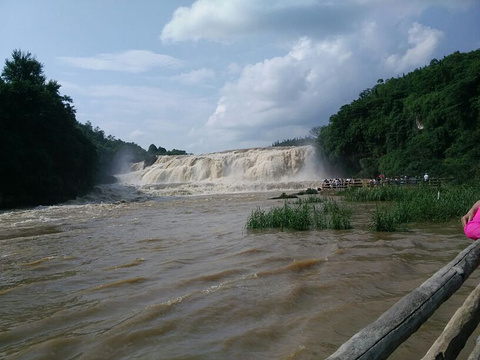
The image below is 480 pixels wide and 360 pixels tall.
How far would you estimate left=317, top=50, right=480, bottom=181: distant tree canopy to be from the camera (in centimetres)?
3556

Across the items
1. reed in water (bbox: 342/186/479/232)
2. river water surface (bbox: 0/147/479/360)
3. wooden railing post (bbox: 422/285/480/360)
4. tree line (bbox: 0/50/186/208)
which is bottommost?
river water surface (bbox: 0/147/479/360)

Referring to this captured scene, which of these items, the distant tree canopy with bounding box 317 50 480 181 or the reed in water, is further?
the distant tree canopy with bounding box 317 50 480 181

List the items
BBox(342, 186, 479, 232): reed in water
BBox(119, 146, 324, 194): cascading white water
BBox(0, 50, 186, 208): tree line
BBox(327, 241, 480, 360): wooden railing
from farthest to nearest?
BBox(119, 146, 324, 194): cascading white water, BBox(0, 50, 186, 208): tree line, BBox(342, 186, 479, 232): reed in water, BBox(327, 241, 480, 360): wooden railing

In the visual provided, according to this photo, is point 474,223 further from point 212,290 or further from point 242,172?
point 242,172

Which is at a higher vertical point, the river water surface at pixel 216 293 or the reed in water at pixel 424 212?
the reed in water at pixel 424 212

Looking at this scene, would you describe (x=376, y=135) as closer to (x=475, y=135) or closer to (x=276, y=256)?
(x=475, y=135)

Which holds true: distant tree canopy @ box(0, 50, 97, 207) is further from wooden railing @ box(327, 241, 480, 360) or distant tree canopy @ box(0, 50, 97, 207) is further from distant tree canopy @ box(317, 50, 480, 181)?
wooden railing @ box(327, 241, 480, 360)

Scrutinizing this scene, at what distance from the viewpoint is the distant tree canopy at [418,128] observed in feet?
117

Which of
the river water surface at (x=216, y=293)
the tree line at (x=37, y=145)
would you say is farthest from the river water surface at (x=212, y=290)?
the tree line at (x=37, y=145)

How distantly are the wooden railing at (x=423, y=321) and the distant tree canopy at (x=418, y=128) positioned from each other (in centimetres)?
2418

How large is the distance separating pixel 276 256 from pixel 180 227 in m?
7.43

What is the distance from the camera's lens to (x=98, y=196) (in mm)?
44906

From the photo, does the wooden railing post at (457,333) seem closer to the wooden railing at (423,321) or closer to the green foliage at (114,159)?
the wooden railing at (423,321)

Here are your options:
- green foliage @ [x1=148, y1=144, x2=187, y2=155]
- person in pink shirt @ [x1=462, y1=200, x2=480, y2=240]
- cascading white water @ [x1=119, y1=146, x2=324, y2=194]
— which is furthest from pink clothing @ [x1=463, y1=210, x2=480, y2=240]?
green foliage @ [x1=148, y1=144, x2=187, y2=155]
